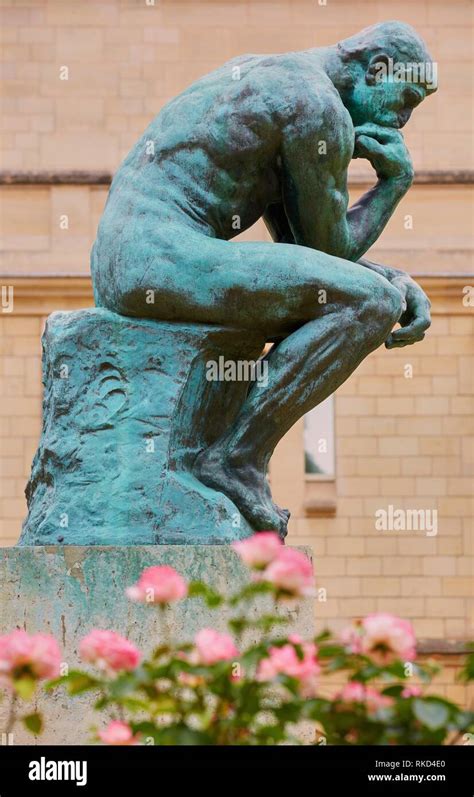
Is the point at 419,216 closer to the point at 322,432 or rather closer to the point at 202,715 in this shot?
the point at 322,432

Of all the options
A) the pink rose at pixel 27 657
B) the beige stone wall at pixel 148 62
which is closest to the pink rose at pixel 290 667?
the pink rose at pixel 27 657

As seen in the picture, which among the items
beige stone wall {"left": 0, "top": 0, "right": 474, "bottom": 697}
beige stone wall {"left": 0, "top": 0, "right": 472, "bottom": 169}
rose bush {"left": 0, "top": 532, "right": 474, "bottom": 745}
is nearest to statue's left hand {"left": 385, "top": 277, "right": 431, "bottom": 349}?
rose bush {"left": 0, "top": 532, "right": 474, "bottom": 745}

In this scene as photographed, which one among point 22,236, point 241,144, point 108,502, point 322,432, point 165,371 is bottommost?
point 108,502

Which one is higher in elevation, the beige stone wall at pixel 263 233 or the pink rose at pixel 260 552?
the beige stone wall at pixel 263 233

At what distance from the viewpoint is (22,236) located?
71.6 ft

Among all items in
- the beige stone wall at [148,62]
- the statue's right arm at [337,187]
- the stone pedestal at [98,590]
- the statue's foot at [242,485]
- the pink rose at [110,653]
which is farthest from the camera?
the beige stone wall at [148,62]

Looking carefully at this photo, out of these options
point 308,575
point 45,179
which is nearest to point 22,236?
point 45,179

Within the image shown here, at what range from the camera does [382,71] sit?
602 centimetres

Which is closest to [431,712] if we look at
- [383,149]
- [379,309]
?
[379,309]

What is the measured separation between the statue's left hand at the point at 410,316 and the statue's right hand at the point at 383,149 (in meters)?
0.34

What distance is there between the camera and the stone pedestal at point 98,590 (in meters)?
5.29

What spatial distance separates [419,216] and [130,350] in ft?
54.2

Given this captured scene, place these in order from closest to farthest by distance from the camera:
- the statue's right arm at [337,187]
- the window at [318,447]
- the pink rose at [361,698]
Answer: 1. the pink rose at [361,698]
2. the statue's right arm at [337,187]
3. the window at [318,447]

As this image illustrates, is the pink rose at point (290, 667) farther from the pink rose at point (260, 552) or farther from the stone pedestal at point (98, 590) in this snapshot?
the stone pedestal at point (98, 590)
